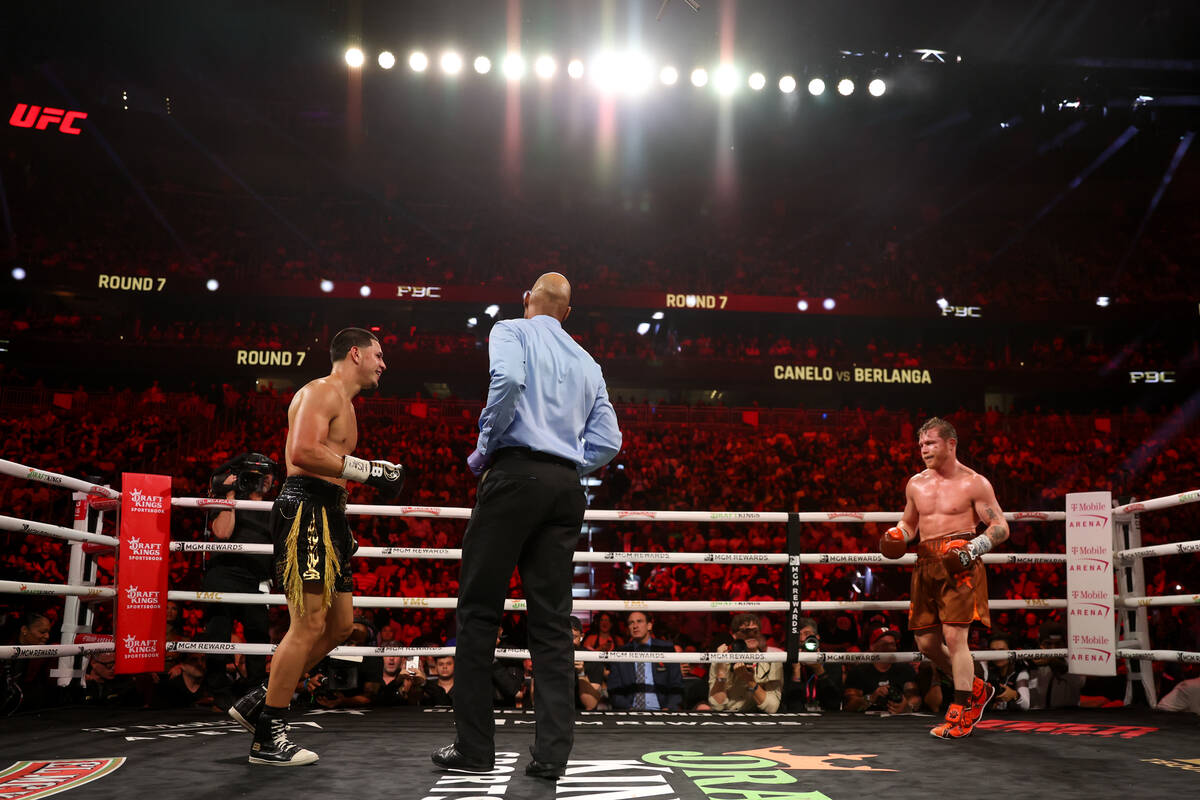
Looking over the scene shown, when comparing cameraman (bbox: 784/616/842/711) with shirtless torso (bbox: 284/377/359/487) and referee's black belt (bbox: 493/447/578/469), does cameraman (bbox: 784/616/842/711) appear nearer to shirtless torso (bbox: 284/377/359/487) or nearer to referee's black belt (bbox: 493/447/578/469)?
referee's black belt (bbox: 493/447/578/469)

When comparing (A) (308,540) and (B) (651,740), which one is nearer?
(A) (308,540)

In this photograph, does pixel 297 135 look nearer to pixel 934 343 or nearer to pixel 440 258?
pixel 440 258

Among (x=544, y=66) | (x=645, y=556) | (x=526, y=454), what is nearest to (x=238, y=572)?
(x=645, y=556)

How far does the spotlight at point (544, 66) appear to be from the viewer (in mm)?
14859

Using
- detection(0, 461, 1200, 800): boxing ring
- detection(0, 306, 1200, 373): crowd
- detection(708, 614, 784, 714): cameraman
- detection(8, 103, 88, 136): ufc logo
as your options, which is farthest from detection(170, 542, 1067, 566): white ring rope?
detection(8, 103, 88, 136): ufc logo

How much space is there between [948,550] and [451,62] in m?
14.1

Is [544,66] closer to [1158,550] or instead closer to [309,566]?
[1158,550]

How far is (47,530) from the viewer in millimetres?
3498

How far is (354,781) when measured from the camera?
2.43 m

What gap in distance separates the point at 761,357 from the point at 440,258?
314 inches

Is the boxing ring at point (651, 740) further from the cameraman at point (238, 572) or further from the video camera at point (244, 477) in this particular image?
the video camera at point (244, 477)

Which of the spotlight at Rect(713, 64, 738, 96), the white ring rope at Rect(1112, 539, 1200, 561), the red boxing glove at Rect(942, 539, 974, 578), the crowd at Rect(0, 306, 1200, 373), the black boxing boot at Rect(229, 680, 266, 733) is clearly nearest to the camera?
the black boxing boot at Rect(229, 680, 266, 733)

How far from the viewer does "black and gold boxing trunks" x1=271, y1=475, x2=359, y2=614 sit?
9.70 feet

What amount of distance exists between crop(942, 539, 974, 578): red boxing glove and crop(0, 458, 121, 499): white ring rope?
3743 mm
